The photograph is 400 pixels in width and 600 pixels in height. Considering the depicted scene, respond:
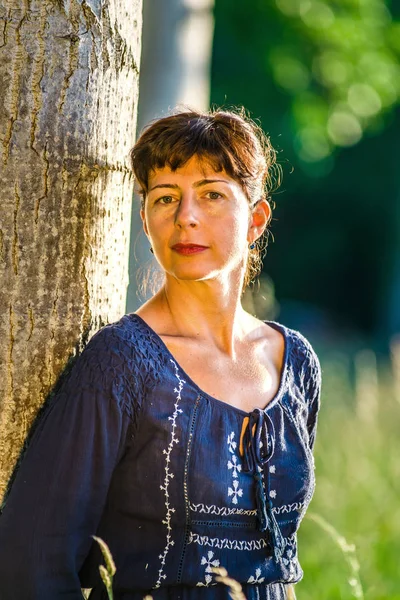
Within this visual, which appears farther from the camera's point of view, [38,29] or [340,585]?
[340,585]

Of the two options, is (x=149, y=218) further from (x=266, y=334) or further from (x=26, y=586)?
(x=26, y=586)

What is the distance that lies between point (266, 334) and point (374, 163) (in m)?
13.0

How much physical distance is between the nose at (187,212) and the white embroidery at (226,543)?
743 mm

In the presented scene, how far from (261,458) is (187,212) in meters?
0.62

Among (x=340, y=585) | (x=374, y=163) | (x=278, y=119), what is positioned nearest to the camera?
(x=340, y=585)

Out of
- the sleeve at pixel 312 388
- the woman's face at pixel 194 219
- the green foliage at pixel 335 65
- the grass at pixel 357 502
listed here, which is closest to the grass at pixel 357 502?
the grass at pixel 357 502

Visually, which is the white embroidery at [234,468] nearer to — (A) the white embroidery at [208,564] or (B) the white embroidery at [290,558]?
(A) the white embroidery at [208,564]

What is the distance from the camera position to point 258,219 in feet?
8.37

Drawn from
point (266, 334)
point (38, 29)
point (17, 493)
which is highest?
point (38, 29)

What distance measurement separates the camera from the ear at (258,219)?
2527 mm

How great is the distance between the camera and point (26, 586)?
2.03 meters

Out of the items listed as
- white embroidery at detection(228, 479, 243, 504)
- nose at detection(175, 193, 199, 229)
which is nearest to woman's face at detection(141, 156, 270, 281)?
nose at detection(175, 193, 199, 229)

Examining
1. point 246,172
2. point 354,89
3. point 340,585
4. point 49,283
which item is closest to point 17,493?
point 49,283

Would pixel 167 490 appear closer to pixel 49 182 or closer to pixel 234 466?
pixel 234 466
